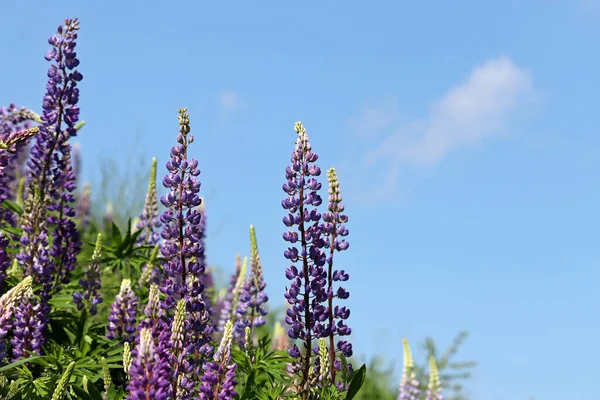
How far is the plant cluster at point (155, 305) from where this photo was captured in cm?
432

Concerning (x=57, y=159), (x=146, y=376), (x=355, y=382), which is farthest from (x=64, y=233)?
(x=146, y=376)

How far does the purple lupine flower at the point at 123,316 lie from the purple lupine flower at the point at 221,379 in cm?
211

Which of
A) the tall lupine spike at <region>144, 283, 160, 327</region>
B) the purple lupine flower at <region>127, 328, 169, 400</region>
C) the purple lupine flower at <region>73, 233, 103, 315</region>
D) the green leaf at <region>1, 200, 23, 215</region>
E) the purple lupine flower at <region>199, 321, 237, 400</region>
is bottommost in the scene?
the purple lupine flower at <region>127, 328, 169, 400</region>

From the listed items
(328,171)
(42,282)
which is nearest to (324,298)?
(328,171)

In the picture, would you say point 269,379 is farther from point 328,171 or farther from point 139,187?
point 139,187

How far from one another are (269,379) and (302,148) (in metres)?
1.82

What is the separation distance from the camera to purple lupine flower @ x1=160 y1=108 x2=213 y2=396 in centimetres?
464

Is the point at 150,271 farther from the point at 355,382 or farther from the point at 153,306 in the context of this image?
the point at 355,382

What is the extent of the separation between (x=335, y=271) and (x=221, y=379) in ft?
3.82

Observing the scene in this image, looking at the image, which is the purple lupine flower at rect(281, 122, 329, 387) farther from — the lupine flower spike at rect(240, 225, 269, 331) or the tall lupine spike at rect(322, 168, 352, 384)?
the lupine flower spike at rect(240, 225, 269, 331)

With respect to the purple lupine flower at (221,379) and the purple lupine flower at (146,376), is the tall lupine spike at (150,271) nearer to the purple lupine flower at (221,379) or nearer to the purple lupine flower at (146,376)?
the purple lupine flower at (221,379)

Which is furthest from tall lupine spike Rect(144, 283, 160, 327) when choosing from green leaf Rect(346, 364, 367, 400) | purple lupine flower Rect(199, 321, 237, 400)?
green leaf Rect(346, 364, 367, 400)

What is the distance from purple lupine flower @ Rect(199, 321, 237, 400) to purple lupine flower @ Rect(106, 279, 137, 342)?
6.91 ft

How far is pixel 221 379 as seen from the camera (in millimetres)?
4254
